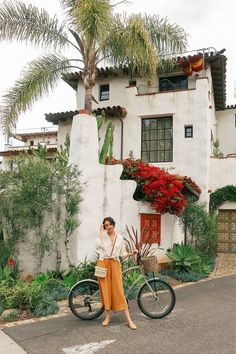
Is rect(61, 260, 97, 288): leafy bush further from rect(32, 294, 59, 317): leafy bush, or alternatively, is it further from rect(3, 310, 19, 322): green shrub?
rect(3, 310, 19, 322): green shrub

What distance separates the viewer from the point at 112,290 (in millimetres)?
6082

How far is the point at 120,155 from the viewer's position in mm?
17703

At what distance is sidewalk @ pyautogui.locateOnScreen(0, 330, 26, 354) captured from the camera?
5.00 metres

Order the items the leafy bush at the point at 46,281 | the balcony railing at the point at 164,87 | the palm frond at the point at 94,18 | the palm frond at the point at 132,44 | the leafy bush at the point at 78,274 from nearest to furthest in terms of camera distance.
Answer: the leafy bush at the point at 46,281, the leafy bush at the point at 78,274, the palm frond at the point at 94,18, the palm frond at the point at 132,44, the balcony railing at the point at 164,87

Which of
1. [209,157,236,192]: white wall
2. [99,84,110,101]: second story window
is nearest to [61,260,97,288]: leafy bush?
[209,157,236,192]: white wall

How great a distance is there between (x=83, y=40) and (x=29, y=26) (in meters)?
1.81

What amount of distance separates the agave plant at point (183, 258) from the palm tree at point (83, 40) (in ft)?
16.4

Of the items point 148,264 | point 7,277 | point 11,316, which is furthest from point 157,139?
point 11,316

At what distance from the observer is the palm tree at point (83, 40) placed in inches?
408

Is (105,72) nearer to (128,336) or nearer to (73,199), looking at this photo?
(73,199)

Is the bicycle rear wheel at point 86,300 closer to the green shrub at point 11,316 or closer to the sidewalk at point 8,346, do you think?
the green shrub at point 11,316

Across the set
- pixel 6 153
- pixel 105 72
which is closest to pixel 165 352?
pixel 105 72

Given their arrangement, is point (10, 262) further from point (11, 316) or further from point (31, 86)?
point (31, 86)

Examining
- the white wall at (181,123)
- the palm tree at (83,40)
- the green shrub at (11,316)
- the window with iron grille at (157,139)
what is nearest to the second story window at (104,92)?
the white wall at (181,123)
